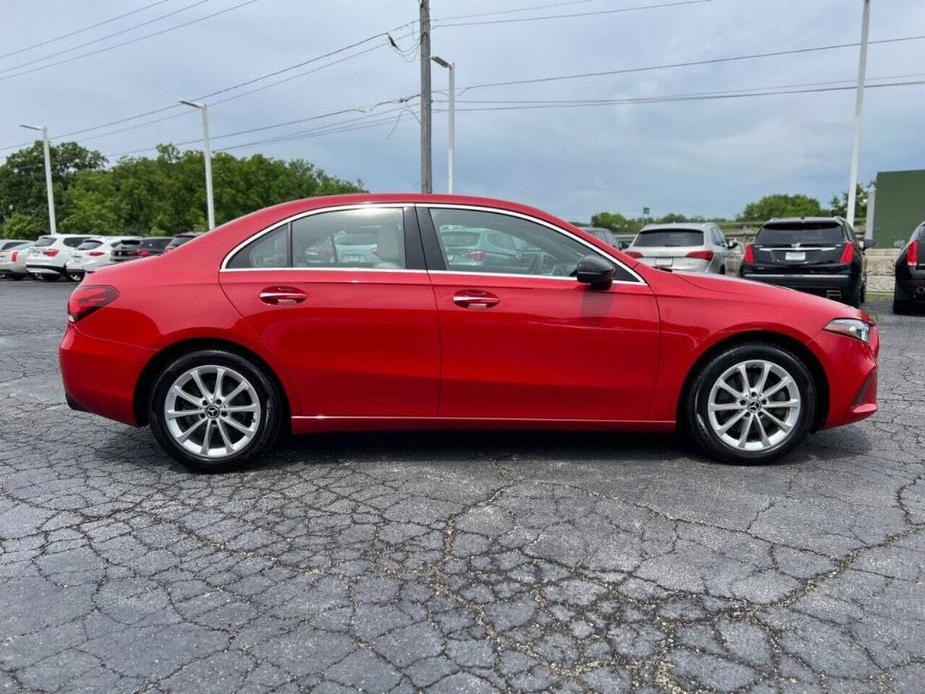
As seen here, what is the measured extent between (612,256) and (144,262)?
2.76 m

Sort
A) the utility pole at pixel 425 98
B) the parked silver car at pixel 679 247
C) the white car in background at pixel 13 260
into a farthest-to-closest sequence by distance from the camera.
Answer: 1. the white car in background at pixel 13 260
2. the utility pole at pixel 425 98
3. the parked silver car at pixel 679 247

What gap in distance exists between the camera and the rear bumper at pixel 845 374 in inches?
161

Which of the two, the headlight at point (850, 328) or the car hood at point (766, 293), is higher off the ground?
the car hood at point (766, 293)

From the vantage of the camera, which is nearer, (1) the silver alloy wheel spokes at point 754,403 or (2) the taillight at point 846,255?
(1) the silver alloy wheel spokes at point 754,403

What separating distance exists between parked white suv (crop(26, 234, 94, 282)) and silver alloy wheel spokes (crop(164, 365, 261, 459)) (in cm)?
2301

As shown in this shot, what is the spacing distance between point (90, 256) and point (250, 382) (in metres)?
22.5

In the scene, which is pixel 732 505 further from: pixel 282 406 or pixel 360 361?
pixel 282 406

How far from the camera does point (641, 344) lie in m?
4.03

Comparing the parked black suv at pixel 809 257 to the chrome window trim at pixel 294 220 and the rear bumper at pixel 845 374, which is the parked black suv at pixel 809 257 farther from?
the chrome window trim at pixel 294 220

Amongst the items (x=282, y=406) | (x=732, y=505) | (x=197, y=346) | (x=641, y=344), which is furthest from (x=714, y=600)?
(x=197, y=346)

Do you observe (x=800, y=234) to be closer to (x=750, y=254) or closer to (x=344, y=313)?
(x=750, y=254)

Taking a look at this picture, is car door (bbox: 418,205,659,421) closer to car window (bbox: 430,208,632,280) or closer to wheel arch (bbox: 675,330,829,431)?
car window (bbox: 430,208,632,280)

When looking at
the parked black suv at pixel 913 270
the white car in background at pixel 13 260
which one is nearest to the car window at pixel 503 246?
the parked black suv at pixel 913 270

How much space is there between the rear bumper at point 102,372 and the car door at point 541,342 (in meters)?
1.76
